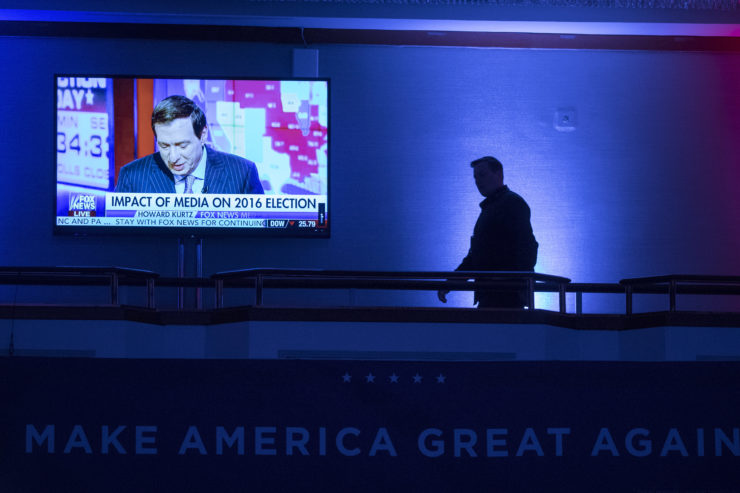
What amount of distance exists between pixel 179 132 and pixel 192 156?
0.20m

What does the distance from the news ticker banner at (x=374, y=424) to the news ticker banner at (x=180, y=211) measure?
357cm

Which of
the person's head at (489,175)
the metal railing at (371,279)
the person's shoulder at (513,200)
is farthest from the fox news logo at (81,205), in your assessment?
the person's shoulder at (513,200)

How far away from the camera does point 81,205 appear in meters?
5.43

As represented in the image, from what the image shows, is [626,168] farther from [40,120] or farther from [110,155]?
[40,120]

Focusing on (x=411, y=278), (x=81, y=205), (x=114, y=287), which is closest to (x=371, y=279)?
(x=411, y=278)

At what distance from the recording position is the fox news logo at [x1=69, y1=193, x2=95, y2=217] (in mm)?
5426

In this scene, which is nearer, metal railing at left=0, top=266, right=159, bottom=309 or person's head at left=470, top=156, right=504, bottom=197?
metal railing at left=0, top=266, right=159, bottom=309

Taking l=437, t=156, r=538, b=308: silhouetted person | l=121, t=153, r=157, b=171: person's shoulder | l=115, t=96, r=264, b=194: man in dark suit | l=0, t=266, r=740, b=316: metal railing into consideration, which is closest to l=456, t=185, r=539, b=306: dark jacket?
l=437, t=156, r=538, b=308: silhouetted person

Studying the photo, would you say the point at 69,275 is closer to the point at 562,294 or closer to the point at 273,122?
the point at 562,294

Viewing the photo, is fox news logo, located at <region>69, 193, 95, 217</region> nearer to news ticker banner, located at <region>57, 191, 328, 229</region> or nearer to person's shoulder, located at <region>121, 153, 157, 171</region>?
news ticker banner, located at <region>57, 191, 328, 229</region>

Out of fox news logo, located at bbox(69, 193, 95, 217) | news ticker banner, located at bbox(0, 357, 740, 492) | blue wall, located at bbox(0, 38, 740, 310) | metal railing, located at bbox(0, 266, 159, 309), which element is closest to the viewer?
news ticker banner, located at bbox(0, 357, 740, 492)

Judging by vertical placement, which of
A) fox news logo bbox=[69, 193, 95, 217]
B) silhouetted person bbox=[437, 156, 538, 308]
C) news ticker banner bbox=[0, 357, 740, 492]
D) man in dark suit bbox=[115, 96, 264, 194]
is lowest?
news ticker banner bbox=[0, 357, 740, 492]

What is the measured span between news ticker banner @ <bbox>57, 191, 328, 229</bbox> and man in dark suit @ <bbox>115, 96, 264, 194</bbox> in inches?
2.3

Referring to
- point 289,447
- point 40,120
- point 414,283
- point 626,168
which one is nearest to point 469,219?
point 626,168
